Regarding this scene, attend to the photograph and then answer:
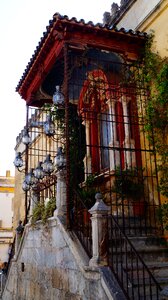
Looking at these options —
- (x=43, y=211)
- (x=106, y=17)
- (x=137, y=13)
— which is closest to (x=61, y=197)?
(x=43, y=211)

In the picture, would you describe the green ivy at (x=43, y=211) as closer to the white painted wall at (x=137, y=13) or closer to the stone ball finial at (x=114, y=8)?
the white painted wall at (x=137, y=13)

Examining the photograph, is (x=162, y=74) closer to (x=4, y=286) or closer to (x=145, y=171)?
(x=145, y=171)

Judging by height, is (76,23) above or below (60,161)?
above

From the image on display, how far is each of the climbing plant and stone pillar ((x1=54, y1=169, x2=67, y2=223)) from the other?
2.10 m

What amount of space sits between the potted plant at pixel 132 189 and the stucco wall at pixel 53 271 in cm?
172

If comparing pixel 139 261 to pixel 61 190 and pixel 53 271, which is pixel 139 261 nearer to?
pixel 53 271

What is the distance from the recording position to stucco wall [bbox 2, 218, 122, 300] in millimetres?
5676

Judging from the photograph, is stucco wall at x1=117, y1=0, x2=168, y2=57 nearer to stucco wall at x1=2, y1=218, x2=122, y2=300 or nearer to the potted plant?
the potted plant

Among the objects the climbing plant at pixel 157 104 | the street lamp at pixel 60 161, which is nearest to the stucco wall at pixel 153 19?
the climbing plant at pixel 157 104

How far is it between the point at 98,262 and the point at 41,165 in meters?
4.58

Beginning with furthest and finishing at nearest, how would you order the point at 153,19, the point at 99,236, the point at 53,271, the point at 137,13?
the point at 137,13 → the point at 153,19 → the point at 53,271 → the point at 99,236

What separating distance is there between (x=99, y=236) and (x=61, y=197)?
204 centimetres

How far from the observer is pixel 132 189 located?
8.07 metres

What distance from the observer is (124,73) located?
29.6 ft
